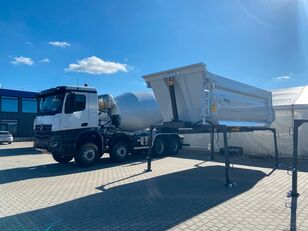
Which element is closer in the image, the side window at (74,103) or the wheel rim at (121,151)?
the side window at (74,103)

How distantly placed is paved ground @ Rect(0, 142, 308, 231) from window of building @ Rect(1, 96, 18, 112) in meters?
25.6

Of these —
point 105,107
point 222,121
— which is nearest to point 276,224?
point 222,121

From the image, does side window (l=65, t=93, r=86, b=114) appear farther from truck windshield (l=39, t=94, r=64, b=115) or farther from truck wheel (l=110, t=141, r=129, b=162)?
truck wheel (l=110, t=141, r=129, b=162)

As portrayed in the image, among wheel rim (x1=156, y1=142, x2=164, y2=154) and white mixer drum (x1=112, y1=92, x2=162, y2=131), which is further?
wheel rim (x1=156, y1=142, x2=164, y2=154)

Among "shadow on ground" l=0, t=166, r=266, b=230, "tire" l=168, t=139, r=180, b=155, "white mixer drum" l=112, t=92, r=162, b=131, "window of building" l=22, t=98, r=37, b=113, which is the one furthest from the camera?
→ "window of building" l=22, t=98, r=37, b=113

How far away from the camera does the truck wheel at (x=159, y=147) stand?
47.1 feet

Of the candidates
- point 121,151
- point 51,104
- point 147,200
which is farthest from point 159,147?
point 147,200

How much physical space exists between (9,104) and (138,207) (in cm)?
3229

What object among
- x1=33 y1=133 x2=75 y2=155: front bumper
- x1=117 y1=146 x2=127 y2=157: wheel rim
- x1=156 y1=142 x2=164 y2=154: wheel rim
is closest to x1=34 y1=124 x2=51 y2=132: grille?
x1=33 y1=133 x2=75 y2=155: front bumper

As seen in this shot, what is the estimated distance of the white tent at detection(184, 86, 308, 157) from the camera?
43.8 feet

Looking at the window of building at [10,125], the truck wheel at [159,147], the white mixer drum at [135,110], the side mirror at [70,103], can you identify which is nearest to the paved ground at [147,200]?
the side mirror at [70,103]

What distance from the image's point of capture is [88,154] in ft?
36.8

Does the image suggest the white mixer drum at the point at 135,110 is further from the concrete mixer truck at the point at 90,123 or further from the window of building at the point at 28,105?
the window of building at the point at 28,105

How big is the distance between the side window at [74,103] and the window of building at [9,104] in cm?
2599
